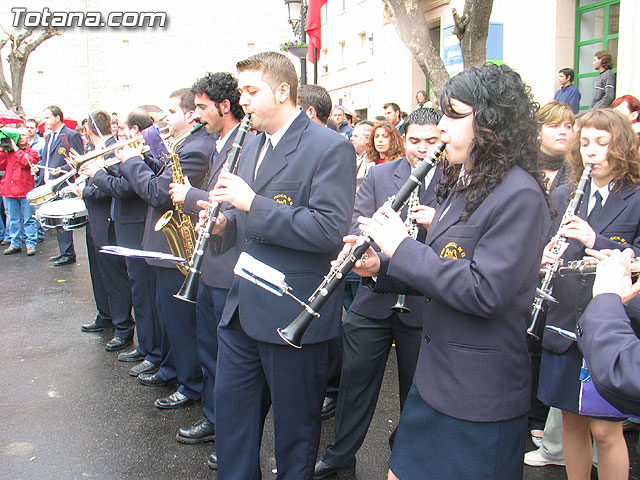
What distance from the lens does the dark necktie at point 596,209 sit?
282 cm

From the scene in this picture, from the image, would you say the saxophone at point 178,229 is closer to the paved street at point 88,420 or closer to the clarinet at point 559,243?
the paved street at point 88,420

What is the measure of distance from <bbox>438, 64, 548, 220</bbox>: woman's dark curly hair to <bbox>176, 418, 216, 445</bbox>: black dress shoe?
249 cm

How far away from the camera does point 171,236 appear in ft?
12.3

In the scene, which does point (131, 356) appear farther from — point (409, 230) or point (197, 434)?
point (409, 230)

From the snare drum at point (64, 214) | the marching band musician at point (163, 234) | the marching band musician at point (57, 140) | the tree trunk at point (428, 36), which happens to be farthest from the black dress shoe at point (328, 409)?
the marching band musician at point (57, 140)

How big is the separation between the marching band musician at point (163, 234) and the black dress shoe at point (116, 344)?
1.35 m

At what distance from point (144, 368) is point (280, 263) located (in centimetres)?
275

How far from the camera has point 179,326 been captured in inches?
161

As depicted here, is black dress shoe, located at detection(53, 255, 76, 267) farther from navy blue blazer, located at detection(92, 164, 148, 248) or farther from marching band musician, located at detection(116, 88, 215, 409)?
marching band musician, located at detection(116, 88, 215, 409)

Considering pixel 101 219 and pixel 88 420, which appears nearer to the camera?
pixel 88 420

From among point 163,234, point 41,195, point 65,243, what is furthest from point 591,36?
point 65,243

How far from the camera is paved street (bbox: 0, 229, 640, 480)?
3.39 m

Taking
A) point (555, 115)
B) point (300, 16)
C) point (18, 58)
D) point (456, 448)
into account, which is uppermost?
point (18, 58)

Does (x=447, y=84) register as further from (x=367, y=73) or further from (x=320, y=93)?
(x=367, y=73)
